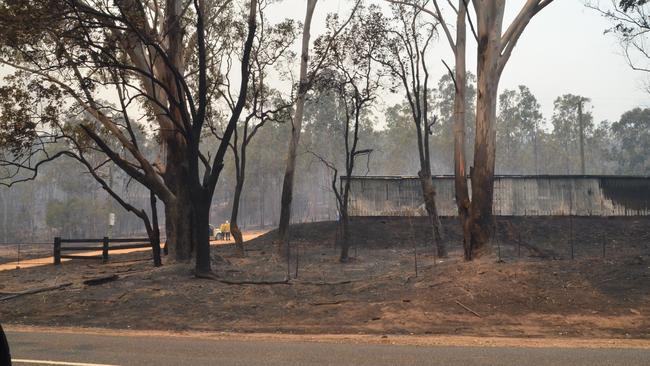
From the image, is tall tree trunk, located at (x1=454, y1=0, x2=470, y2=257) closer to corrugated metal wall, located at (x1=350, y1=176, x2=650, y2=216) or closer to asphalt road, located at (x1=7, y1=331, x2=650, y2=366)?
asphalt road, located at (x1=7, y1=331, x2=650, y2=366)

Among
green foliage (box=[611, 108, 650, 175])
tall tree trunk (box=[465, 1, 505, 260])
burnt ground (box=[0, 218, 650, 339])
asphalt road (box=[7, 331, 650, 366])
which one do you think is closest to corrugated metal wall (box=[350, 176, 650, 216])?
burnt ground (box=[0, 218, 650, 339])

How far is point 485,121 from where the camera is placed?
17.2 metres

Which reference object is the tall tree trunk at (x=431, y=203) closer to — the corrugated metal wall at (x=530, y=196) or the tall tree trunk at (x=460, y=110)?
the tall tree trunk at (x=460, y=110)

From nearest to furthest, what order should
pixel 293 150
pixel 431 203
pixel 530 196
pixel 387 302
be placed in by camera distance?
pixel 387 302 → pixel 431 203 → pixel 293 150 → pixel 530 196

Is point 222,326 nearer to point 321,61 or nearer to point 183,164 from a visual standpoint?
point 183,164

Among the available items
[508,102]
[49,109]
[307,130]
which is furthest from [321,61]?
[508,102]

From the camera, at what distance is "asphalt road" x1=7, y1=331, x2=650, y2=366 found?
24.1ft

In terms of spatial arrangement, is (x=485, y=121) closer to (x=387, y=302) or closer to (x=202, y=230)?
(x=387, y=302)

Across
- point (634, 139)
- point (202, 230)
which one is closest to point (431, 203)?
point (202, 230)

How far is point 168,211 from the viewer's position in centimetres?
2028

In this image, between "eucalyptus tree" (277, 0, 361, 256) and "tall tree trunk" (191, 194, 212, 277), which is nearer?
"tall tree trunk" (191, 194, 212, 277)

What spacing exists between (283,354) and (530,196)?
106 feet

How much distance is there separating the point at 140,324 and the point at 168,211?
8.64 meters

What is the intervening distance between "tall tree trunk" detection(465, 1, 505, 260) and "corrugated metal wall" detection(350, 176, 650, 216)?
18.8 m
